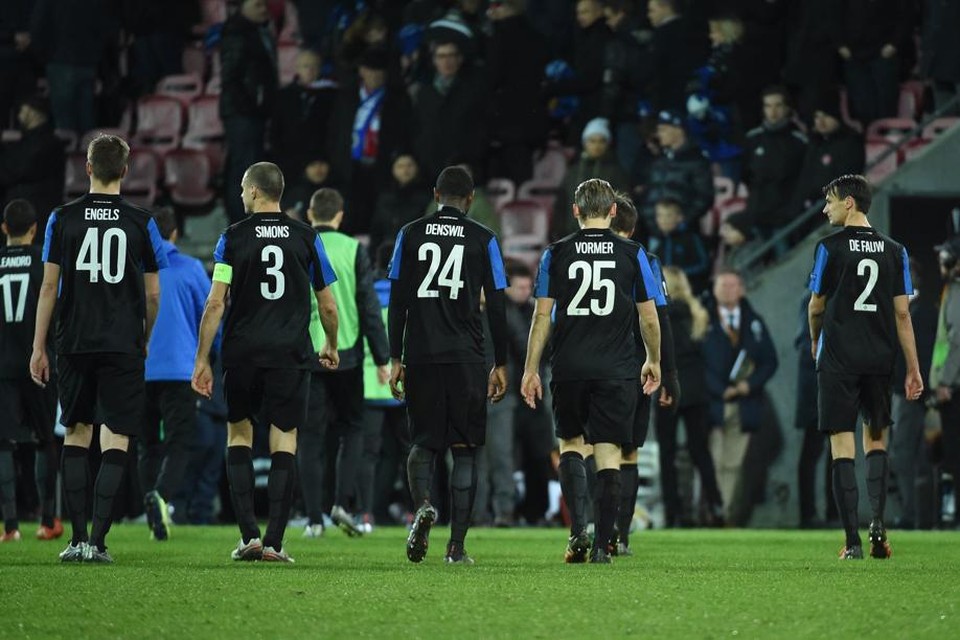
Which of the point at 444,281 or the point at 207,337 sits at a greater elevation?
the point at 444,281

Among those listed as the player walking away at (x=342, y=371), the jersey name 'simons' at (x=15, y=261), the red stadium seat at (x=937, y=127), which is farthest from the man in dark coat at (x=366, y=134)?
the jersey name 'simons' at (x=15, y=261)

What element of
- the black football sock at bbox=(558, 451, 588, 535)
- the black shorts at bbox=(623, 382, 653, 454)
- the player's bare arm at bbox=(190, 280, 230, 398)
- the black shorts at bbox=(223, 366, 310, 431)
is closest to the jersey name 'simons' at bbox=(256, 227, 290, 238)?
the player's bare arm at bbox=(190, 280, 230, 398)

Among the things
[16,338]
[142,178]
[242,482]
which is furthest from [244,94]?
[242,482]

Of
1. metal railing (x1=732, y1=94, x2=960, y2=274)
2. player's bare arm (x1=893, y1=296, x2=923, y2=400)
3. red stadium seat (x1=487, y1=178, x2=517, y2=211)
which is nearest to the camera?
player's bare arm (x1=893, y1=296, x2=923, y2=400)

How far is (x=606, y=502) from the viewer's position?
31.8 ft

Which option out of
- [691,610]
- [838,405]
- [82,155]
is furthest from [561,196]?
[691,610]

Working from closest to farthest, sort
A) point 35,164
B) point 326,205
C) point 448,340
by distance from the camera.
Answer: point 448,340 → point 326,205 → point 35,164

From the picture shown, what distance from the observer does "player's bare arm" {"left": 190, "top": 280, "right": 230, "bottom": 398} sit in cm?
946

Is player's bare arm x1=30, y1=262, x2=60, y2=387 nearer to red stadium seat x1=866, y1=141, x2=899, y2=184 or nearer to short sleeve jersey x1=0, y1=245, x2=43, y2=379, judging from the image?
short sleeve jersey x1=0, y1=245, x2=43, y2=379

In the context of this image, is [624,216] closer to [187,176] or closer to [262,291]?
[262,291]

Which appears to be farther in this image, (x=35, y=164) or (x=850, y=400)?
(x=35, y=164)

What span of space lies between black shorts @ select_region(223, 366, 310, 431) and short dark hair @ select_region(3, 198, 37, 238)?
314 cm

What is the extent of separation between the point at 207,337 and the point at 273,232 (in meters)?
0.65

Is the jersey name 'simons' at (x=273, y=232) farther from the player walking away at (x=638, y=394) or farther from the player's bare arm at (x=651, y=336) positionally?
the player walking away at (x=638, y=394)
